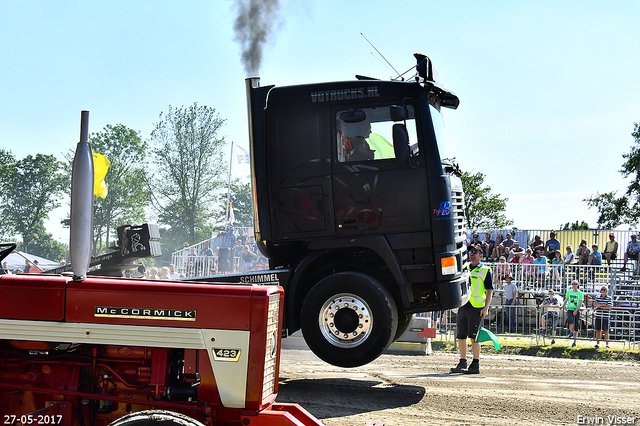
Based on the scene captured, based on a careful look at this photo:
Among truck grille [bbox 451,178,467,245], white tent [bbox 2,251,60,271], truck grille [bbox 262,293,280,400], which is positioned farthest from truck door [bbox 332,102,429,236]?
white tent [bbox 2,251,60,271]

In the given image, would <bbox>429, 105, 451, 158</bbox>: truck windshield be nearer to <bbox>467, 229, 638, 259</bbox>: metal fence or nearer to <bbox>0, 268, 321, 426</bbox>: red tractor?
<bbox>0, 268, 321, 426</bbox>: red tractor

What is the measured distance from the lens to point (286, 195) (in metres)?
7.01

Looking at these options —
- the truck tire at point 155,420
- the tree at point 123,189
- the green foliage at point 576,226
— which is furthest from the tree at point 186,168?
the truck tire at point 155,420

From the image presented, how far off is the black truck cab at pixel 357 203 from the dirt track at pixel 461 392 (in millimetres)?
712

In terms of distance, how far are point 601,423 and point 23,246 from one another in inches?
1740

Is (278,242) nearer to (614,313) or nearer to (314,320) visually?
(314,320)

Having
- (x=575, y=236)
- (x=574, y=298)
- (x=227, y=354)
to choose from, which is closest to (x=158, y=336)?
(x=227, y=354)

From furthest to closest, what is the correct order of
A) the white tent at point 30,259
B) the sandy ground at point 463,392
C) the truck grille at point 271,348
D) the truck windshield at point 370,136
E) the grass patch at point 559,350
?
1. the white tent at point 30,259
2. the grass patch at point 559,350
3. the truck windshield at point 370,136
4. the sandy ground at point 463,392
5. the truck grille at point 271,348

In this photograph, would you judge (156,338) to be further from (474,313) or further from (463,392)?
(474,313)

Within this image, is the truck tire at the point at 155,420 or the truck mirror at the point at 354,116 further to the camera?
the truck mirror at the point at 354,116

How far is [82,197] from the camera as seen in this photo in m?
3.57

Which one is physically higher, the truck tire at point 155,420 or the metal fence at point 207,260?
the metal fence at point 207,260

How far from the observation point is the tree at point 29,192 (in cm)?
4172

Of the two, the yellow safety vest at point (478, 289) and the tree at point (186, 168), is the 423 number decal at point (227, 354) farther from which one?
the tree at point (186, 168)
